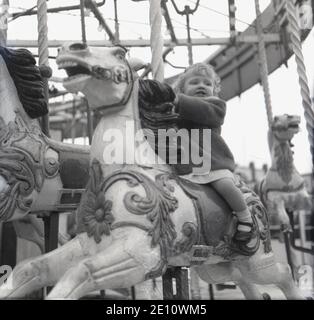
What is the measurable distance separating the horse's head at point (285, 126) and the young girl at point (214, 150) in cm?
148

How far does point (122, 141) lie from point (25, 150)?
0.78m

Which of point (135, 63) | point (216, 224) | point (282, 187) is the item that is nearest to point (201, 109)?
point (135, 63)

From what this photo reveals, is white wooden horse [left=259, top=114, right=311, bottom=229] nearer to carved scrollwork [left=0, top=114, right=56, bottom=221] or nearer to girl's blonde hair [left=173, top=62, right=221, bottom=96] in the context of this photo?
girl's blonde hair [left=173, top=62, right=221, bottom=96]

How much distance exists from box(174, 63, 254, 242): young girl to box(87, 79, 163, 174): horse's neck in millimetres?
143

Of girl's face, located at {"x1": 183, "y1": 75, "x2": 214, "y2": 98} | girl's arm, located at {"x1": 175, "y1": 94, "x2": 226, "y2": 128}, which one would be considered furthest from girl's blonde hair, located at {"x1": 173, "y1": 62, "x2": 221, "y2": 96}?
girl's arm, located at {"x1": 175, "y1": 94, "x2": 226, "y2": 128}

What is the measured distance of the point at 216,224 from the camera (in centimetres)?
146

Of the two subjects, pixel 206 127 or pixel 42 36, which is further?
pixel 42 36

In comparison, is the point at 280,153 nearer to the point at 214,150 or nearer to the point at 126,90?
the point at 214,150

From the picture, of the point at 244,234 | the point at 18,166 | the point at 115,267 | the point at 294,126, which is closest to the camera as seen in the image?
the point at 115,267

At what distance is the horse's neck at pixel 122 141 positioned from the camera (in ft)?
4.43

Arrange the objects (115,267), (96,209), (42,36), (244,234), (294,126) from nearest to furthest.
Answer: (115,267) < (96,209) < (244,234) < (42,36) < (294,126)

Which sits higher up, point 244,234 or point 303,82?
point 303,82

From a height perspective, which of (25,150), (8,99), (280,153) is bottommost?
(25,150)
